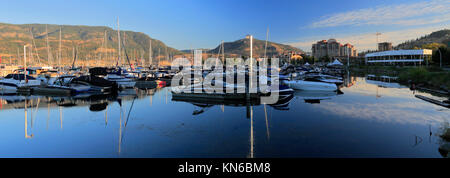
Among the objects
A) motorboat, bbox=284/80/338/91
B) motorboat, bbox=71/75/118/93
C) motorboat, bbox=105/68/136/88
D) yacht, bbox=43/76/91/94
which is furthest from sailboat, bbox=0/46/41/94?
motorboat, bbox=284/80/338/91

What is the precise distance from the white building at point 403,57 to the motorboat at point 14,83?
106 m

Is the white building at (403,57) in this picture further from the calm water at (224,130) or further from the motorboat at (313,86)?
the calm water at (224,130)

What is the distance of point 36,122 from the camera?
1703 cm

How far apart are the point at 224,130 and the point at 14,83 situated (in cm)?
3715

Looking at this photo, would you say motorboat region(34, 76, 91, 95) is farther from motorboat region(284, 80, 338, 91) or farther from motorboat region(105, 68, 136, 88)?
motorboat region(284, 80, 338, 91)

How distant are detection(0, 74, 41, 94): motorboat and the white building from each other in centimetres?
10627

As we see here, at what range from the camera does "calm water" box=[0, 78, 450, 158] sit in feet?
35.6

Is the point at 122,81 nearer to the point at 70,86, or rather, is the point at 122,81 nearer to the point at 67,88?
the point at 70,86

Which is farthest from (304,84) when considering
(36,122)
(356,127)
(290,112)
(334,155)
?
(36,122)

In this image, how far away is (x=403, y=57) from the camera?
10038 centimetres

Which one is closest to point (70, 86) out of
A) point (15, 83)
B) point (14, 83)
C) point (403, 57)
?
point (15, 83)

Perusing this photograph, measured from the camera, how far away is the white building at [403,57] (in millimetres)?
89963

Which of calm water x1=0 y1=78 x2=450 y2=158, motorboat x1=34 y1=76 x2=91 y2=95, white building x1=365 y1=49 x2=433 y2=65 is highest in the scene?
white building x1=365 y1=49 x2=433 y2=65
